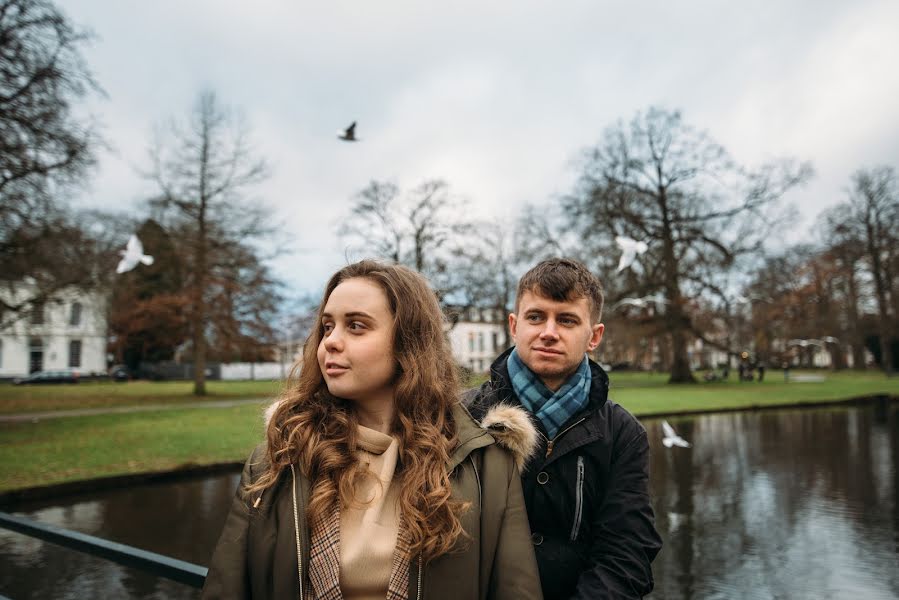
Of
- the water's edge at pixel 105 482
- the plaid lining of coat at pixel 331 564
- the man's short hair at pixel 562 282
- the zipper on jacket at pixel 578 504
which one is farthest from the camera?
the water's edge at pixel 105 482

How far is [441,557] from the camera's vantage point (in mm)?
1623

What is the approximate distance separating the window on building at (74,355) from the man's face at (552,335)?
2292 inches

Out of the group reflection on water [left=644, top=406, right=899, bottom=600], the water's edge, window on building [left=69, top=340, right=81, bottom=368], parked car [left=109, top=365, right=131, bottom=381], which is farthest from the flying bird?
window on building [left=69, top=340, right=81, bottom=368]

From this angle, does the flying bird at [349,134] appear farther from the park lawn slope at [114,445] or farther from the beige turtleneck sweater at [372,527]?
the beige turtleneck sweater at [372,527]

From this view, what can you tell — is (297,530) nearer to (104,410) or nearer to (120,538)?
(120,538)

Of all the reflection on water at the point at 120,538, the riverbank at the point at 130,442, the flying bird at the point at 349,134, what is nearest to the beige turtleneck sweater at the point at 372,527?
the riverbank at the point at 130,442

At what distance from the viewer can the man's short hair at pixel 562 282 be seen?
81.5 inches

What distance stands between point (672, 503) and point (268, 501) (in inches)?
305

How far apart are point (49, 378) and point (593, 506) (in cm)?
5081

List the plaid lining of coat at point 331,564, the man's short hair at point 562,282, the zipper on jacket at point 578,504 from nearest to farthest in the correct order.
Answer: the plaid lining of coat at point 331,564 < the zipper on jacket at point 578,504 < the man's short hair at point 562,282

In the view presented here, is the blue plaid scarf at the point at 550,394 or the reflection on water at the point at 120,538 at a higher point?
the blue plaid scarf at the point at 550,394

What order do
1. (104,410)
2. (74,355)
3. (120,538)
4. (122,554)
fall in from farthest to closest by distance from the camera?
(74,355) → (104,410) → (120,538) → (122,554)

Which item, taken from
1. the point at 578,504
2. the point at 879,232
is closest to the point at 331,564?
the point at 578,504

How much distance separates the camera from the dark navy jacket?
1.76m
